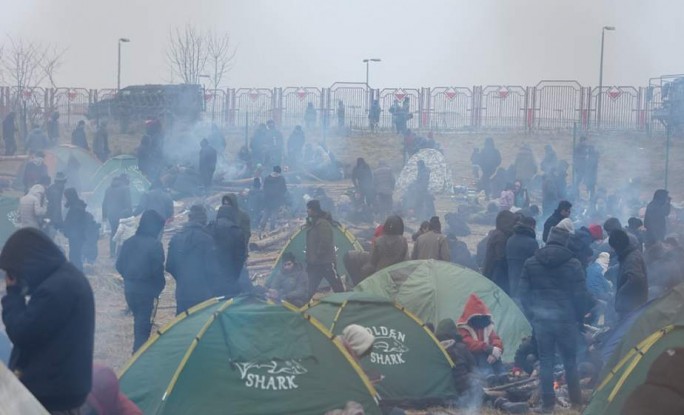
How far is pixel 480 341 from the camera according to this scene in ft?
31.6

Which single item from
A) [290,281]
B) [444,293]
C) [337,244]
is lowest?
[290,281]

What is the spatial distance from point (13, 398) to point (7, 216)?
12663mm

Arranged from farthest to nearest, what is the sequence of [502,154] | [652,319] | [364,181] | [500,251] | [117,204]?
[502,154], [364,181], [117,204], [500,251], [652,319]

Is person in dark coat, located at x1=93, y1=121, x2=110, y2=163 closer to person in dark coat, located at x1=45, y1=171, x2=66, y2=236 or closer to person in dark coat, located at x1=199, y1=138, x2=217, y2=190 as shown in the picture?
person in dark coat, located at x1=199, y1=138, x2=217, y2=190

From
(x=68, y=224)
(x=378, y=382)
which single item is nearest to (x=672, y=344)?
(x=378, y=382)

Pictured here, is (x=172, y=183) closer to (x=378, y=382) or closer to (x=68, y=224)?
(x=68, y=224)

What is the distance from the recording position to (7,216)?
15727mm

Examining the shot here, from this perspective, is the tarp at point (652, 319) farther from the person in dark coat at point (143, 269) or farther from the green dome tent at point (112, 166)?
the green dome tent at point (112, 166)

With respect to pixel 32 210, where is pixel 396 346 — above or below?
below

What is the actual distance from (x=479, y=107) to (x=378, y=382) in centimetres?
2722

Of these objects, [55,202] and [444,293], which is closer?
[444,293]

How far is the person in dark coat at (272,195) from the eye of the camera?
19062 millimetres

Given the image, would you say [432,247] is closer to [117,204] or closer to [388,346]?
[388,346]

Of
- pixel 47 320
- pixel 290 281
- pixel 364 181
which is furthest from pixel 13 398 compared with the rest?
pixel 364 181
